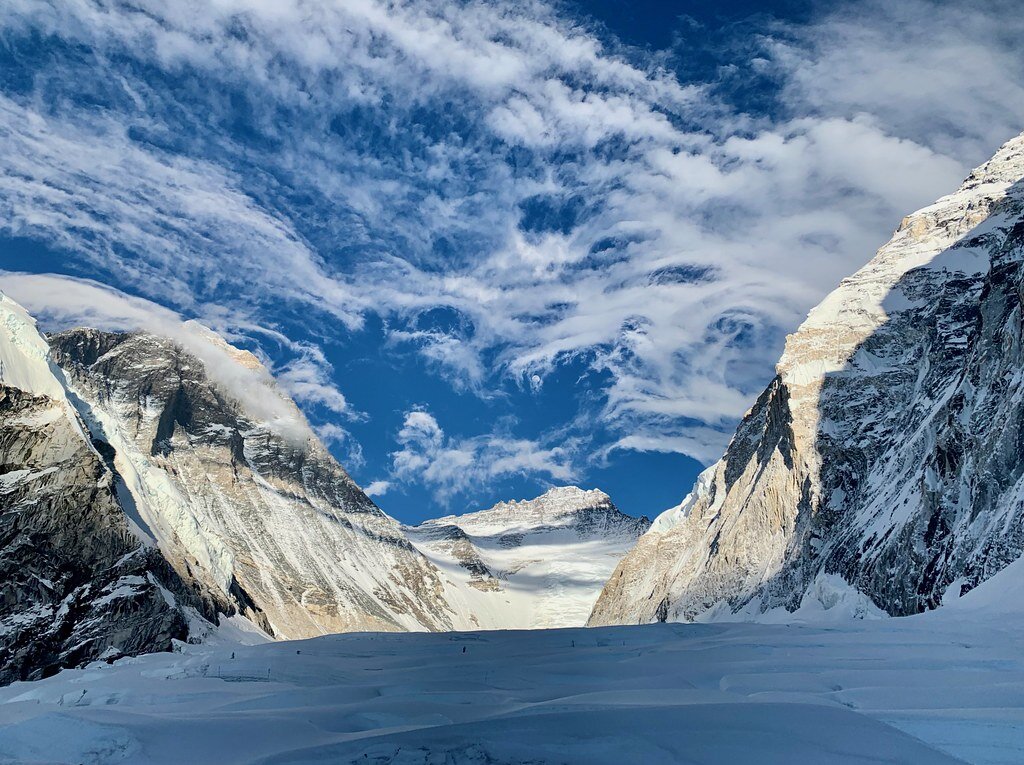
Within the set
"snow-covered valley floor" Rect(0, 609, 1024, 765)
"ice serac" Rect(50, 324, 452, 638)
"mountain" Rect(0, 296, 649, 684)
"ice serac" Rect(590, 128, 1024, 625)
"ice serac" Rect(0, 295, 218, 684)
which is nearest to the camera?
"snow-covered valley floor" Rect(0, 609, 1024, 765)

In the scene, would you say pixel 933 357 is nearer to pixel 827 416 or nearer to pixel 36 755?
pixel 827 416

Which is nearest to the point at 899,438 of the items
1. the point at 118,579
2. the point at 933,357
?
the point at 933,357

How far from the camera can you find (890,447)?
84.9 m

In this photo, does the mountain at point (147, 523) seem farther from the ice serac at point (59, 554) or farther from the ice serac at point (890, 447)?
the ice serac at point (890, 447)

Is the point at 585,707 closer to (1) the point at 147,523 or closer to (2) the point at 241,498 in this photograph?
(1) the point at 147,523

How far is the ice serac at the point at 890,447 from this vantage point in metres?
58.6

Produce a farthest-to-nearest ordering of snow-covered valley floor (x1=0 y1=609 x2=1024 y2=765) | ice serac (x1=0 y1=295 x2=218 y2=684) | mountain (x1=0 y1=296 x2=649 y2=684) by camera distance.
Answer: mountain (x1=0 y1=296 x2=649 y2=684) < ice serac (x1=0 y1=295 x2=218 y2=684) < snow-covered valley floor (x1=0 y1=609 x2=1024 y2=765)

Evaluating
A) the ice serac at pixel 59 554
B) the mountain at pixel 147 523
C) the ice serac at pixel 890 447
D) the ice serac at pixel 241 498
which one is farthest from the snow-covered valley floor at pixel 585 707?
the ice serac at pixel 241 498

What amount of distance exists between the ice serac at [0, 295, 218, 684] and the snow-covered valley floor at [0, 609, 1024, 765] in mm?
53672

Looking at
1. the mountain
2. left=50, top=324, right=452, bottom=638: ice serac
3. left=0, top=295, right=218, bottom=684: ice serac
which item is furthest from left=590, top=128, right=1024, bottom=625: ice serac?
left=0, top=295, right=218, bottom=684: ice serac

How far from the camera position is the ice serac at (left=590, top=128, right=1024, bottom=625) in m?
58.6

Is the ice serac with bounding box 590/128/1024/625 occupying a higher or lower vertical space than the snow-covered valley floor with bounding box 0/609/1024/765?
higher

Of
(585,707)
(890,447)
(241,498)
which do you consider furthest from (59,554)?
(241,498)

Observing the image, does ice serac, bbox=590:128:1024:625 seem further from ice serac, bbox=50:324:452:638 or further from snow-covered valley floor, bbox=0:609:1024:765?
ice serac, bbox=50:324:452:638
